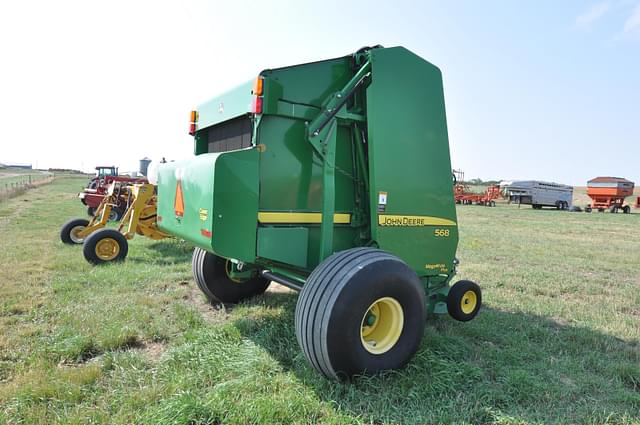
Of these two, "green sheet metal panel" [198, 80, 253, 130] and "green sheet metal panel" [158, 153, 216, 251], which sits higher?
"green sheet metal panel" [198, 80, 253, 130]

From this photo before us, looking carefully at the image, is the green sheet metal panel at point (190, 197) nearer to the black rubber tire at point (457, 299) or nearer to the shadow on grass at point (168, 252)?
the black rubber tire at point (457, 299)

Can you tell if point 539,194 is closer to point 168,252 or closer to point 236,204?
point 168,252

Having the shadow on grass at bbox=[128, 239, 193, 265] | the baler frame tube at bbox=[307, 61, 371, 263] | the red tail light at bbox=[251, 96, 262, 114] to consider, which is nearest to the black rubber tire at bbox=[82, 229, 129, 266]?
the shadow on grass at bbox=[128, 239, 193, 265]

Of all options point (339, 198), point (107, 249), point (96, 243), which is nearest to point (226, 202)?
point (339, 198)

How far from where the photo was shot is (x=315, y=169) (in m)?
3.58

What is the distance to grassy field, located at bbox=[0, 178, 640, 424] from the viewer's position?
2670 mm

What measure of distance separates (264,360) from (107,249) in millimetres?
5002

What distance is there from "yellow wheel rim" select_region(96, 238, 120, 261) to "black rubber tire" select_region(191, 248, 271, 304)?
296 cm

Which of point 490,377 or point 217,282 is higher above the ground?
point 217,282

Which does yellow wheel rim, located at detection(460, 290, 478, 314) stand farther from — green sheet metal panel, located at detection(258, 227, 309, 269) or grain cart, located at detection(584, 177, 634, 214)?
grain cart, located at detection(584, 177, 634, 214)

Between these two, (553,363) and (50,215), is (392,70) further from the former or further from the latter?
(50,215)

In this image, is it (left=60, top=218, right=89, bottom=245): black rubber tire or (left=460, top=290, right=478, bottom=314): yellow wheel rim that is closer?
(left=460, top=290, right=478, bottom=314): yellow wheel rim

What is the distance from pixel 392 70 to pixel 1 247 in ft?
27.9

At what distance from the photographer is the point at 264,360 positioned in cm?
331
